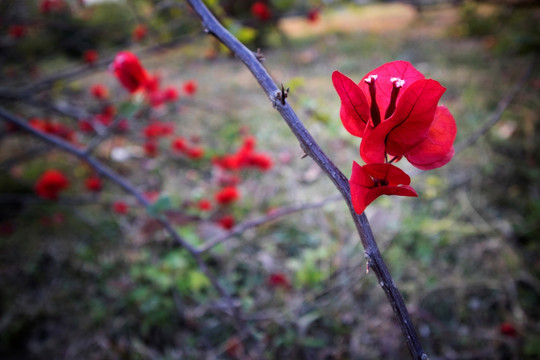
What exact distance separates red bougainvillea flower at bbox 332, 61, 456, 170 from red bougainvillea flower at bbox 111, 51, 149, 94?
596 mm

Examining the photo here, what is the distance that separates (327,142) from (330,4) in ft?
2.89

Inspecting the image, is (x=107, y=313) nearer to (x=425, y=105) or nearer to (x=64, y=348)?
(x=64, y=348)

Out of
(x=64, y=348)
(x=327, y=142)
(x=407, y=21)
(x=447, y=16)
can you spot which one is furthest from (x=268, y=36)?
(x=64, y=348)

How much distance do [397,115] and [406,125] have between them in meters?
0.02

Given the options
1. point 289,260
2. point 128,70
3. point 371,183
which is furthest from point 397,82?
point 289,260

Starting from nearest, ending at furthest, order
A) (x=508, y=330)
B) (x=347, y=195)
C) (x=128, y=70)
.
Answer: (x=347, y=195) < (x=128, y=70) < (x=508, y=330)

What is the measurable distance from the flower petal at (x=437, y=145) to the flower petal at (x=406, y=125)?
28 mm

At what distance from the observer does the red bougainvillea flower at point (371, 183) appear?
0.30 metres

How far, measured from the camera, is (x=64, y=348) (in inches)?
46.2

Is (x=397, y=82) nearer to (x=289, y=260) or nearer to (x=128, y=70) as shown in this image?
(x=128, y=70)

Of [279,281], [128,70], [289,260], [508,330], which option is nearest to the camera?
[128,70]

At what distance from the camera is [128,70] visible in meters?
0.73

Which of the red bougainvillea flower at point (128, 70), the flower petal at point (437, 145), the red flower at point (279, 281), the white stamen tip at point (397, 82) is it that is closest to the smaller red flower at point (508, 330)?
the red flower at point (279, 281)

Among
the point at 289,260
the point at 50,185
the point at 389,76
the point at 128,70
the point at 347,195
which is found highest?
the point at 50,185
